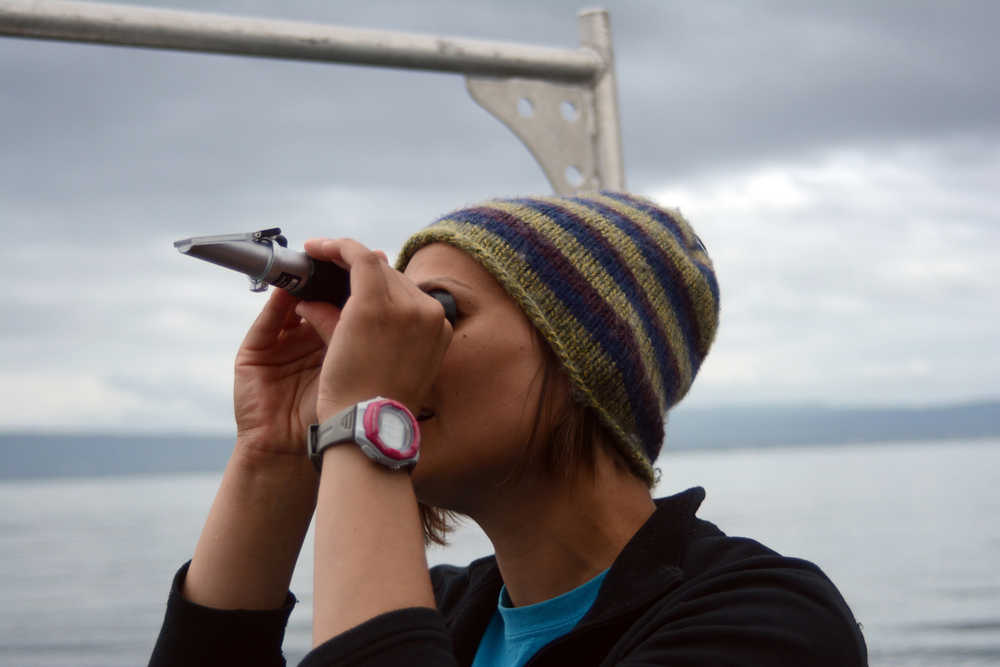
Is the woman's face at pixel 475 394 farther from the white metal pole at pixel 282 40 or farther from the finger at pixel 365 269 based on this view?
the white metal pole at pixel 282 40

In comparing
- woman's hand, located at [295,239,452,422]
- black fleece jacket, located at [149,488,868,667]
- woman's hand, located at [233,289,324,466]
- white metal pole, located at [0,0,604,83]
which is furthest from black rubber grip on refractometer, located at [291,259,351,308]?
white metal pole, located at [0,0,604,83]

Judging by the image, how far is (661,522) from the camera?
65.7 inches

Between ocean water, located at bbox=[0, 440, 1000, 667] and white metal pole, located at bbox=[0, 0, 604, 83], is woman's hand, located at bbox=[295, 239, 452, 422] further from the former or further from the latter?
ocean water, located at bbox=[0, 440, 1000, 667]

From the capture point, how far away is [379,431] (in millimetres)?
1291

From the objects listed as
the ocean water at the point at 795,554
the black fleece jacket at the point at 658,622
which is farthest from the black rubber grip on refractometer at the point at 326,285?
the ocean water at the point at 795,554

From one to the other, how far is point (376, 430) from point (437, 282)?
446 mm

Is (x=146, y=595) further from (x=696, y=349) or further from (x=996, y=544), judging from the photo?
(x=696, y=349)

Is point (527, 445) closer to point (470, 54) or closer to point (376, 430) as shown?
point (376, 430)

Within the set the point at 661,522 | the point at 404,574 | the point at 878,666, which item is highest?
the point at 404,574

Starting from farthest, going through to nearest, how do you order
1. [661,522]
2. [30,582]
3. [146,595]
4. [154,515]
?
1. [154,515]
2. [30,582]
3. [146,595]
4. [661,522]

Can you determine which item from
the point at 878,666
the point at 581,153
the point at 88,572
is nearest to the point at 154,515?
the point at 88,572

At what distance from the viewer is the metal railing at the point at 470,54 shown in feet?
6.47

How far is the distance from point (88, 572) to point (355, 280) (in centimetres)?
2788

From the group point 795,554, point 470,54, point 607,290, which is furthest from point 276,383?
point 795,554
